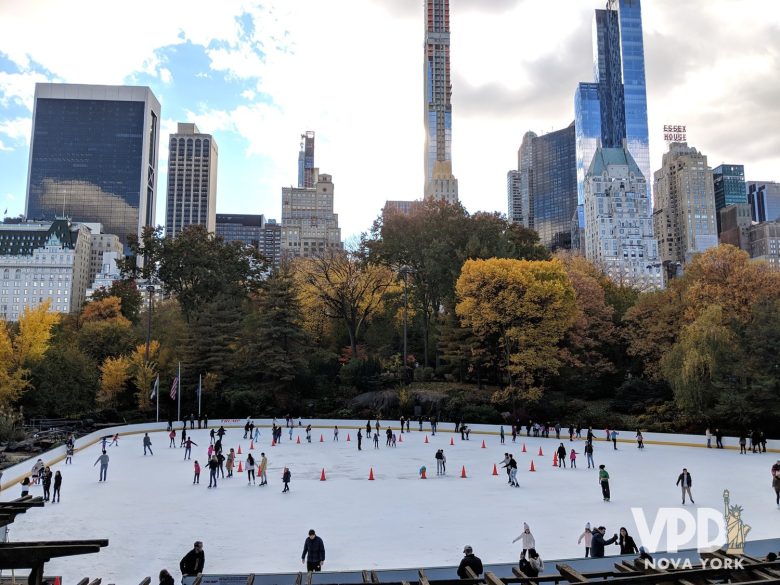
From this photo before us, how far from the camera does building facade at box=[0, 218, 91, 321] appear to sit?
18050cm

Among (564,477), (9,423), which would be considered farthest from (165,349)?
(564,477)

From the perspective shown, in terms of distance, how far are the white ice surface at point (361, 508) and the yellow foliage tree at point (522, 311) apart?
1549cm

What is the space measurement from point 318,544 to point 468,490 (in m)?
10.5

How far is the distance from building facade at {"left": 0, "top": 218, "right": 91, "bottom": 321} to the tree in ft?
487

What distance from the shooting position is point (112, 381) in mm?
51094

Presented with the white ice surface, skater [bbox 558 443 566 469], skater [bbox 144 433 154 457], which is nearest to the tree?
skater [bbox 144 433 154 457]

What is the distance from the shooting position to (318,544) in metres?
11.8

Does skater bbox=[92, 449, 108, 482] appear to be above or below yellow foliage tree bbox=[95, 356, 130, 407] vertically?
below

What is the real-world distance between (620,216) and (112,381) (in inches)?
6120

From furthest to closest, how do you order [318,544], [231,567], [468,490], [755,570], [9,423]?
[9,423], [468,490], [231,567], [318,544], [755,570]

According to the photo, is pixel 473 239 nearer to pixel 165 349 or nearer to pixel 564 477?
pixel 165 349

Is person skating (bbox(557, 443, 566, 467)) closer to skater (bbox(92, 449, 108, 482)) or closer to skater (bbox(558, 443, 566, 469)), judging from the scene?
skater (bbox(558, 443, 566, 469))

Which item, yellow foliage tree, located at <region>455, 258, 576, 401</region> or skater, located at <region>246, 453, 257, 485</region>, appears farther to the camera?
yellow foliage tree, located at <region>455, 258, 576, 401</region>

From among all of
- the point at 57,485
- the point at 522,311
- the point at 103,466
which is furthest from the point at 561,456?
the point at 522,311
